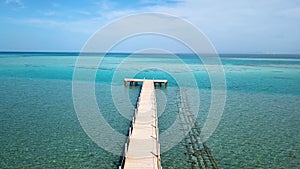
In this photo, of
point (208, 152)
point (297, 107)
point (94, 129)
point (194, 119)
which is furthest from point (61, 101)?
point (297, 107)

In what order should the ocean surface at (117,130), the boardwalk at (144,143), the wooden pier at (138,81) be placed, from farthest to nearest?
the wooden pier at (138,81) < the ocean surface at (117,130) < the boardwalk at (144,143)

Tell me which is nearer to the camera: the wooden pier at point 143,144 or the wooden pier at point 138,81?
the wooden pier at point 143,144

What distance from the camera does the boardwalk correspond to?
45.7 ft

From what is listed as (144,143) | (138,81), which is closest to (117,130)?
(144,143)

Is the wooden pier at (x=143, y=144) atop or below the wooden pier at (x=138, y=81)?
below

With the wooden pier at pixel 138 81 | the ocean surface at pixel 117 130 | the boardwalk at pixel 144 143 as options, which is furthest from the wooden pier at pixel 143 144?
the wooden pier at pixel 138 81

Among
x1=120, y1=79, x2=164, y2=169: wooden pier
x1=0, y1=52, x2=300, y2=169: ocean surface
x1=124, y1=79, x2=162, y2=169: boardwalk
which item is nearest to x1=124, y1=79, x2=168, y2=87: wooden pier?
x1=0, y1=52, x2=300, y2=169: ocean surface

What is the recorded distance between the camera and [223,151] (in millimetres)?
17203

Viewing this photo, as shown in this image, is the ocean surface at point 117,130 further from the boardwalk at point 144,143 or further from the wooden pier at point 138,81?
the wooden pier at point 138,81

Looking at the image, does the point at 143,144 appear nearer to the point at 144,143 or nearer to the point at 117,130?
the point at 144,143

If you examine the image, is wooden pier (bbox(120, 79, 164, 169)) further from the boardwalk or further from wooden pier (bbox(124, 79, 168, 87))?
wooden pier (bbox(124, 79, 168, 87))

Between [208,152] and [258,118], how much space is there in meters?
9.41

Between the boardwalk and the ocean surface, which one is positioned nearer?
the boardwalk

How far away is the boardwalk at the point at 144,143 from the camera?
13930mm
